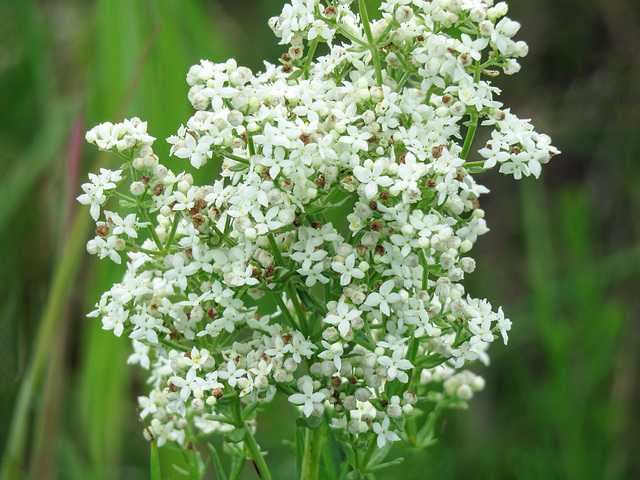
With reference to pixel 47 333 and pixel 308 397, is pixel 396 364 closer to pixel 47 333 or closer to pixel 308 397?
pixel 308 397

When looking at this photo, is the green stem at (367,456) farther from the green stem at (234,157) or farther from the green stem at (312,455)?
the green stem at (234,157)

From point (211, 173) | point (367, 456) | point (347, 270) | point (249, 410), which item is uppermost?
point (211, 173)

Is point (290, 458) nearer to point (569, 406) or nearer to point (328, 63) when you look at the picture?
point (569, 406)

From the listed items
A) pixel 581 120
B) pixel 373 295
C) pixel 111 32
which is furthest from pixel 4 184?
pixel 581 120

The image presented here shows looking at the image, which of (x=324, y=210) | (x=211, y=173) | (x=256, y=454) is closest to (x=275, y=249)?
(x=324, y=210)

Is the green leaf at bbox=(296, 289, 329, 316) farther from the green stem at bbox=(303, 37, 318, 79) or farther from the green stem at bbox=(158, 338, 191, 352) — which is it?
the green stem at bbox=(303, 37, 318, 79)

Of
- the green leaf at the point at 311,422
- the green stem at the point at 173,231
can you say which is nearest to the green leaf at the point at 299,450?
the green leaf at the point at 311,422
